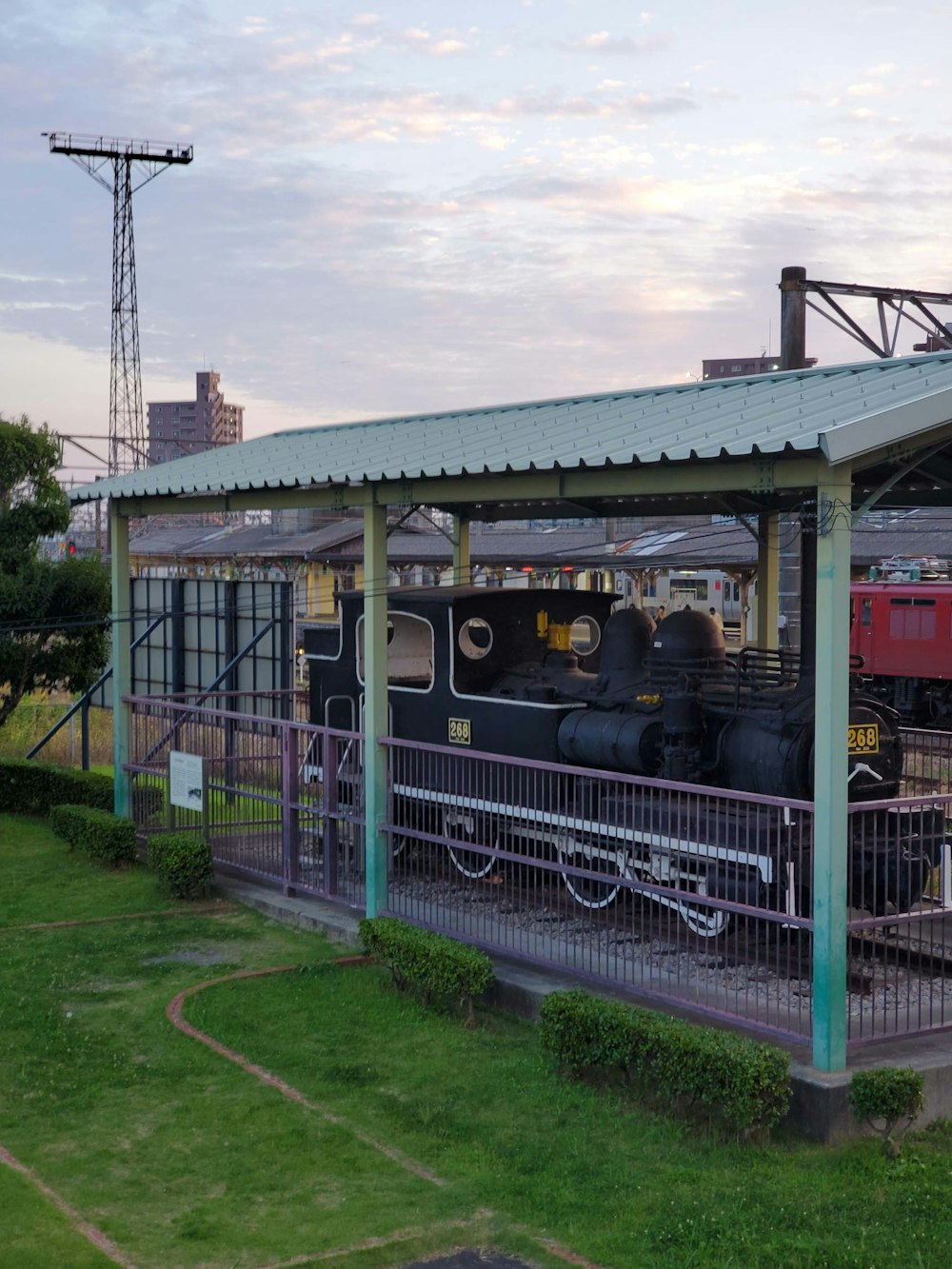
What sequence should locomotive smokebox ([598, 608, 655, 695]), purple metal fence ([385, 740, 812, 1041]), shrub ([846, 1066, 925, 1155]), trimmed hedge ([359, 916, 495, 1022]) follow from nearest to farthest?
1. shrub ([846, 1066, 925, 1155])
2. purple metal fence ([385, 740, 812, 1041])
3. trimmed hedge ([359, 916, 495, 1022])
4. locomotive smokebox ([598, 608, 655, 695])

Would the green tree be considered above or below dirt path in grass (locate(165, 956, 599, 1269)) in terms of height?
above

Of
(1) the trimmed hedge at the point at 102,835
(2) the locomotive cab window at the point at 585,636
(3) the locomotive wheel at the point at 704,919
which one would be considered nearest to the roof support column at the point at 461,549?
(2) the locomotive cab window at the point at 585,636

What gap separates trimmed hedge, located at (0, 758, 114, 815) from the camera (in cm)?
1725

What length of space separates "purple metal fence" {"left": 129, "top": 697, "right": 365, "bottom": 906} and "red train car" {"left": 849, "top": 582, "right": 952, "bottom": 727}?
1844cm

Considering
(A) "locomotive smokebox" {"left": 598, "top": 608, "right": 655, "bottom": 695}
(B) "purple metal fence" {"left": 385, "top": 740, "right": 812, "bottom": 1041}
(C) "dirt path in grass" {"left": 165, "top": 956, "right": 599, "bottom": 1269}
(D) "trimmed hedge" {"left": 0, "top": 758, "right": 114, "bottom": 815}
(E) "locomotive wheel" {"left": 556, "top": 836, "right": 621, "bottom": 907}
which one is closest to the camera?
(C) "dirt path in grass" {"left": 165, "top": 956, "right": 599, "bottom": 1269}

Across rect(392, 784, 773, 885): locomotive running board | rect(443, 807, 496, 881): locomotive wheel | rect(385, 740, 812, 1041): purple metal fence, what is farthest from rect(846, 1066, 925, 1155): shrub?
rect(443, 807, 496, 881): locomotive wheel

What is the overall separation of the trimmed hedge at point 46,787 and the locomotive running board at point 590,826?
6987 millimetres

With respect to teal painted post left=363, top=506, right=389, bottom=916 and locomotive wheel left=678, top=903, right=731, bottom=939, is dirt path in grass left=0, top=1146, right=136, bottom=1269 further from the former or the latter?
teal painted post left=363, top=506, right=389, bottom=916

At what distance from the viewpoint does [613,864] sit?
36.0 feet

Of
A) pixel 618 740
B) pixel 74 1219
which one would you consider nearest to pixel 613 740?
pixel 618 740

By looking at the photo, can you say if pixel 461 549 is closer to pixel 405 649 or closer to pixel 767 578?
pixel 405 649

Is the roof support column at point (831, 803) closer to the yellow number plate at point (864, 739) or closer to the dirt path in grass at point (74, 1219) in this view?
the yellow number plate at point (864, 739)

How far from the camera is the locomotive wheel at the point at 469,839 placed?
11.4 m

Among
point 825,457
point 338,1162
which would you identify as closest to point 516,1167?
point 338,1162
